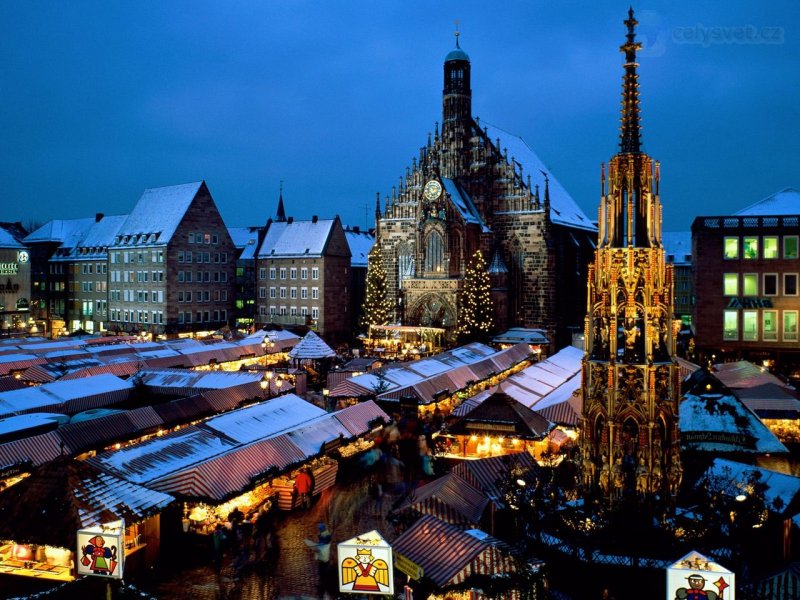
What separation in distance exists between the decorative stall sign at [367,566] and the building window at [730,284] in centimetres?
3688

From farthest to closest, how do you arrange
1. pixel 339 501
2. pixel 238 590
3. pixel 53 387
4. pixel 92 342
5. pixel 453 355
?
→ pixel 92 342 < pixel 453 355 < pixel 53 387 < pixel 339 501 < pixel 238 590

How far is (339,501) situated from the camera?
17453mm

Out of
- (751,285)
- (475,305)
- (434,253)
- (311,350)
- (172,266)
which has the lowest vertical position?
(311,350)

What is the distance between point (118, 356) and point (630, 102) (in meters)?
27.7

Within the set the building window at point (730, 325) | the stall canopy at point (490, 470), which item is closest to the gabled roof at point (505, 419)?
the stall canopy at point (490, 470)

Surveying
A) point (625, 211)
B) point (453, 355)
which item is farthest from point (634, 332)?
point (453, 355)

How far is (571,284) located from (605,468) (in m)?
43.2

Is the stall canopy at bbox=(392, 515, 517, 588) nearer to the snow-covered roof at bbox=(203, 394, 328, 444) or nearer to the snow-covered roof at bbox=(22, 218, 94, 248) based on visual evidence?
the snow-covered roof at bbox=(203, 394, 328, 444)

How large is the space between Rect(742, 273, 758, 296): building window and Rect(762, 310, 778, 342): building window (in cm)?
132

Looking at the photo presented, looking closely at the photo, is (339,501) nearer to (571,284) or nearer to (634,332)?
(634,332)

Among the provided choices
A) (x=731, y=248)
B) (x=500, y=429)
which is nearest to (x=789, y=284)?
(x=731, y=248)

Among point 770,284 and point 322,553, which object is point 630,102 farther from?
point 770,284

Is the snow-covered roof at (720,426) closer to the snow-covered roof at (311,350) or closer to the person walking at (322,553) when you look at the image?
the person walking at (322,553)

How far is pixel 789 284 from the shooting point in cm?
3775
